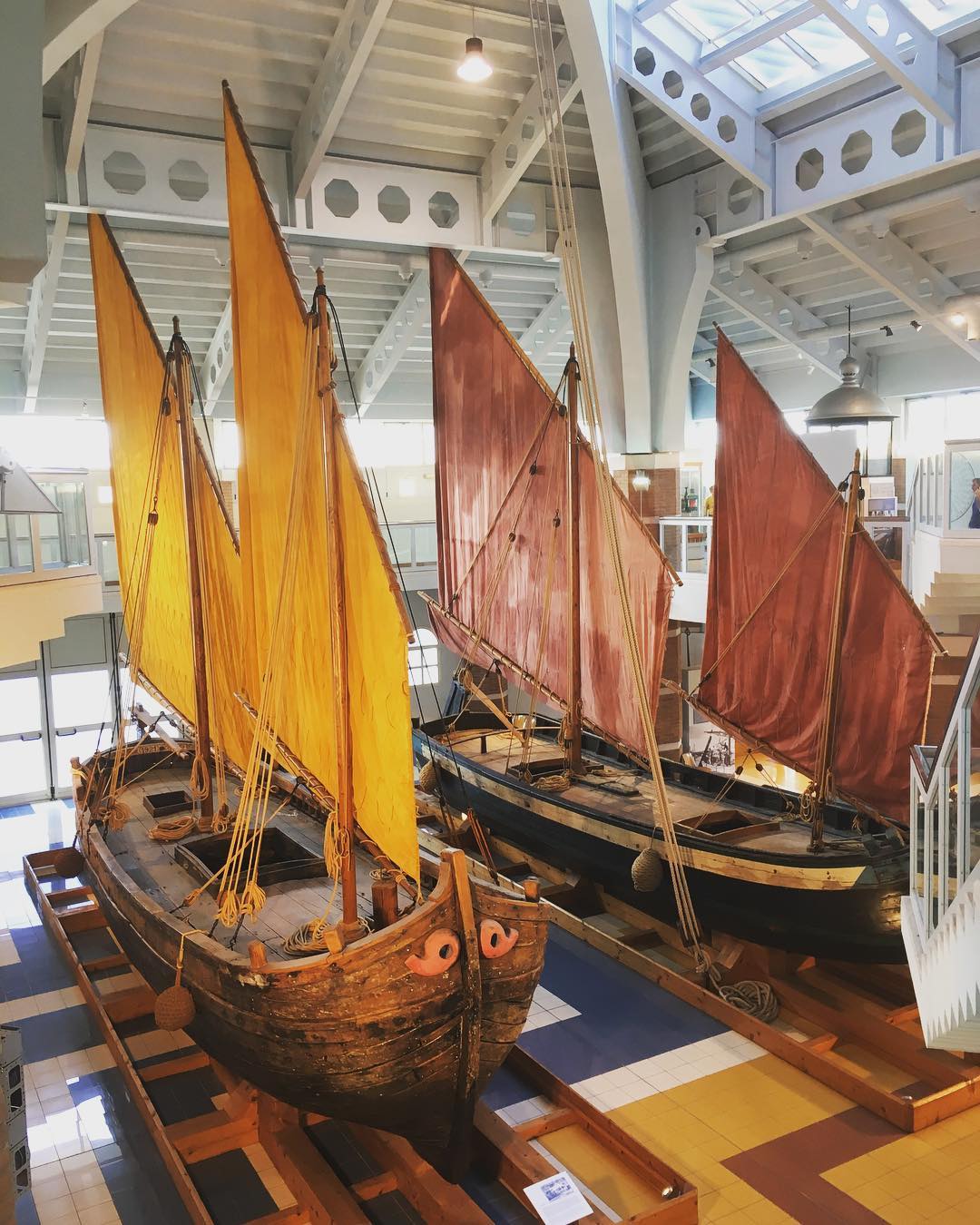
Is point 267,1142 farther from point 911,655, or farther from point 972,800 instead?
point 911,655

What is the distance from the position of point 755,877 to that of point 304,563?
354 centimetres

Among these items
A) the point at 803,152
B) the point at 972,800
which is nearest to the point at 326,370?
the point at 972,800

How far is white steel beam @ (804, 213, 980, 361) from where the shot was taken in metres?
9.69

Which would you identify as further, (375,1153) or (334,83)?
(334,83)

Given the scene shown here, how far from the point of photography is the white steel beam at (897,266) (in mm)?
9688

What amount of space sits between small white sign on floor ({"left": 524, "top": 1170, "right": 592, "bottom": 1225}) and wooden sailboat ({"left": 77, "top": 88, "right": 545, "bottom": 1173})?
54cm

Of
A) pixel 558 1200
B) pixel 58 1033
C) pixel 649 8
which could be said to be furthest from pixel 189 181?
pixel 558 1200

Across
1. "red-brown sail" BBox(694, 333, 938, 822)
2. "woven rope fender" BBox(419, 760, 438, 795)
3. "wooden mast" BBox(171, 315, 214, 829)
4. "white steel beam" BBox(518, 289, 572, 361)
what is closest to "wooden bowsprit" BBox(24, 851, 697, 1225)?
"wooden mast" BBox(171, 315, 214, 829)

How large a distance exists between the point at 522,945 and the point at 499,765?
4.66 m

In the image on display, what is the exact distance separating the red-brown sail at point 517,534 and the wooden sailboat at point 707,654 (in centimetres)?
2

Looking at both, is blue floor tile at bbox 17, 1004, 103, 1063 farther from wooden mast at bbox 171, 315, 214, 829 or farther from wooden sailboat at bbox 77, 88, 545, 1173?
wooden mast at bbox 171, 315, 214, 829

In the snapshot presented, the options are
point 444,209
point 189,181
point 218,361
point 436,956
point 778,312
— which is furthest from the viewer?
point 778,312

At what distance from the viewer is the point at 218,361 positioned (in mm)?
12305

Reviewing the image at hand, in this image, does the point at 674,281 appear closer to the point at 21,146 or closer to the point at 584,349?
the point at 584,349
